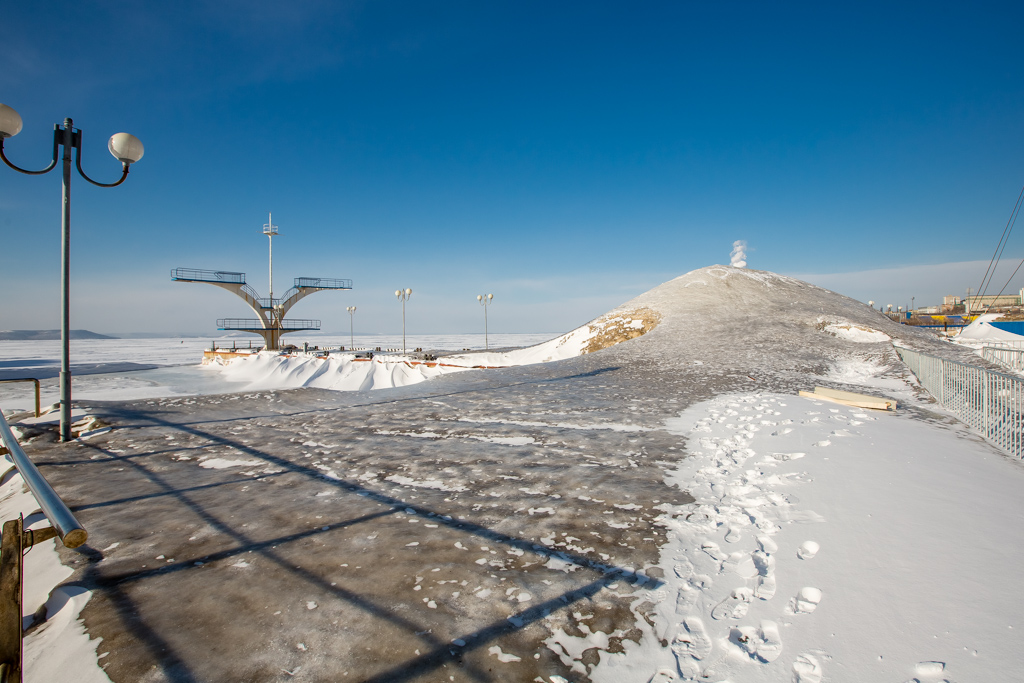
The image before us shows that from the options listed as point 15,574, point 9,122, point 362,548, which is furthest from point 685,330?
point 15,574

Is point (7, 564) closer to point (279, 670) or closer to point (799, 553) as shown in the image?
point (279, 670)

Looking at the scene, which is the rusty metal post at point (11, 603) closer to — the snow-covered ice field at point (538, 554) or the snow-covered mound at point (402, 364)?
the snow-covered ice field at point (538, 554)

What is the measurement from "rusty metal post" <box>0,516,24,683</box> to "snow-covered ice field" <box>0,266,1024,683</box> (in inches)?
30.9

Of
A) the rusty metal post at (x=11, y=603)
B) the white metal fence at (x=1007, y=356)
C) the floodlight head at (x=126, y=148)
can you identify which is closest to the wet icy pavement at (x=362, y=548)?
the rusty metal post at (x=11, y=603)

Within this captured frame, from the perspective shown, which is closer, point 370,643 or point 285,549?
point 370,643

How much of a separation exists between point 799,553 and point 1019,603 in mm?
1111

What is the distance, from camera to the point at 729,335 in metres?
20.6

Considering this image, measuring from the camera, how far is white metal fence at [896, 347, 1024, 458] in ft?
21.5

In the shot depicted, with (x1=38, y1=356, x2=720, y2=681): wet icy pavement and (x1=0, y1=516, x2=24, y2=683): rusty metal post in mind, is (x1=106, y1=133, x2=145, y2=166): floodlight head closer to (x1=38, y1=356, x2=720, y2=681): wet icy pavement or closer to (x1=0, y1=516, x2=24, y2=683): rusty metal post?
(x1=38, y1=356, x2=720, y2=681): wet icy pavement

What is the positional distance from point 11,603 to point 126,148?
8266mm

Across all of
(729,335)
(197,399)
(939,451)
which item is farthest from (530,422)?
(729,335)

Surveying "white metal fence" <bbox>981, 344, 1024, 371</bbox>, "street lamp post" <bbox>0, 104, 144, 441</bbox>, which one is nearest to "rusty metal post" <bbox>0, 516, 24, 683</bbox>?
"street lamp post" <bbox>0, 104, 144, 441</bbox>

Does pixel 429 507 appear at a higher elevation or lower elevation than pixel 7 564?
lower

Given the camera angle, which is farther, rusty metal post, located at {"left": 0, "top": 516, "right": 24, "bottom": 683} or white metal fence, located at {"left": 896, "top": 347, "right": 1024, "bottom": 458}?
white metal fence, located at {"left": 896, "top": 347, "right": 1024, "bottom": 458}
